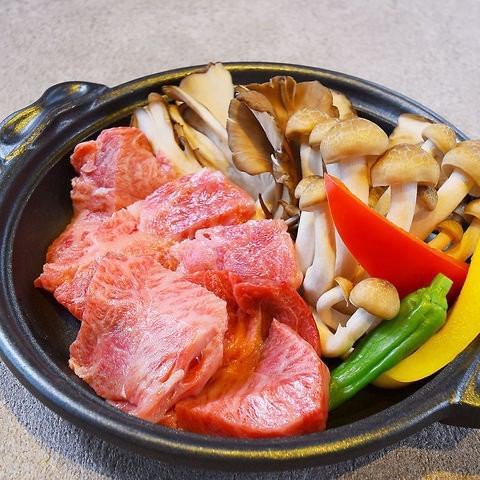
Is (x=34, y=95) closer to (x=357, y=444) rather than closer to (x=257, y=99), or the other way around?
(x=257, y=99)

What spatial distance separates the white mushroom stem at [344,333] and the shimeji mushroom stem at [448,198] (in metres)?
0.31

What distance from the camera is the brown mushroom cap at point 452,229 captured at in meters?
1.55

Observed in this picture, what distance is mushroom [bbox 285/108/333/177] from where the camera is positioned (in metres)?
1.58

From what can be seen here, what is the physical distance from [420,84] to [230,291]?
1.97 m

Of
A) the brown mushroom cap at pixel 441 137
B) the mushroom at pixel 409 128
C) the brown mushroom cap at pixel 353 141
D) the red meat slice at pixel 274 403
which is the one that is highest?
the brown mushroom cap at pixel 353 141

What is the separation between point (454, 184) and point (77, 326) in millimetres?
1058

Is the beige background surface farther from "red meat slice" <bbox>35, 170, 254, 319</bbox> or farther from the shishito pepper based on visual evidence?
the shishito pepper

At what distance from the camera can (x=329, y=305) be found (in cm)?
151

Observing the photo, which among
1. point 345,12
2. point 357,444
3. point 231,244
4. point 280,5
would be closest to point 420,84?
point 345,12

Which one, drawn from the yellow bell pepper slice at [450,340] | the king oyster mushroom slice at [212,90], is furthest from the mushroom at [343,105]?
the yellow bell pepper slice at [450,340]

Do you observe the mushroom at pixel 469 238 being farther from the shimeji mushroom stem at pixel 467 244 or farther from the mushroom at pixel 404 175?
the mushroom at pixel 404 175

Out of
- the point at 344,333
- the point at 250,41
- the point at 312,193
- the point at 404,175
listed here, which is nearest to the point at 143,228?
the point at 312,193

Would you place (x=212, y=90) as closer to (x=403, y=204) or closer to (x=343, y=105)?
(x=343, y=105)

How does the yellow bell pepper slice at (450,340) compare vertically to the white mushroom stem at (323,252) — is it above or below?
below
